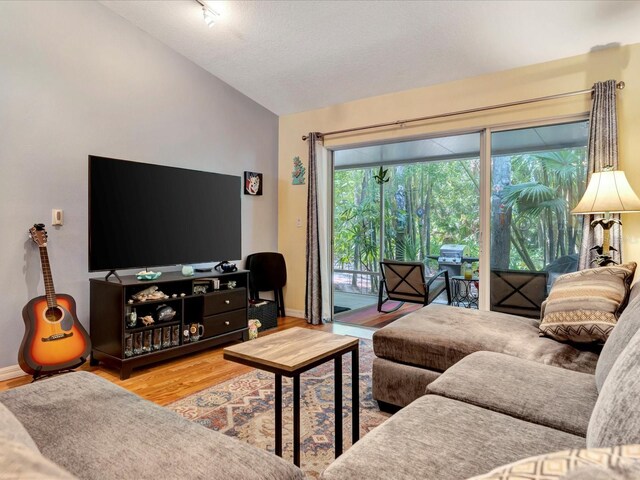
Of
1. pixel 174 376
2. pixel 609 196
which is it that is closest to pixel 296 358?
pixel 174 376

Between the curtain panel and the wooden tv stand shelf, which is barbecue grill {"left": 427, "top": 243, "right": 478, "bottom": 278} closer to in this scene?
the curtain panel

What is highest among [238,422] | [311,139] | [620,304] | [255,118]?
[255,118]

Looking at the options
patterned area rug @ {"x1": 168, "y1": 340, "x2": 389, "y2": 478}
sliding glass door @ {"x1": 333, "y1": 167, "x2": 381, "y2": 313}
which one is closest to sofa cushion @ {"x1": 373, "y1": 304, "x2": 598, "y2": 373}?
patterned area rug @ {"x1": 168, "y1": 340, "x2": 389, "y2": 478}

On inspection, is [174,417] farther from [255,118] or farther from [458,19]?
[255,118]

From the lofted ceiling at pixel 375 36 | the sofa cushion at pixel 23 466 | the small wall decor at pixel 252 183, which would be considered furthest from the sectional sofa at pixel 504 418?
the small wall decor at pixel 252 183

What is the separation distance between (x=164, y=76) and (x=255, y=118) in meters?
1.17

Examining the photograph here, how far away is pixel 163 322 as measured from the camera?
309cm

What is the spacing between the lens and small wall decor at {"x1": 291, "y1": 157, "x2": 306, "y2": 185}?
15.3 ft

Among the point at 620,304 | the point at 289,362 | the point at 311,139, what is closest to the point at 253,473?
the point at 289,362

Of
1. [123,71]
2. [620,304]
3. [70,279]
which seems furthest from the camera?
[123,71]

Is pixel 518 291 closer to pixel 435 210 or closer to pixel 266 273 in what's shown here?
pixel 435 210

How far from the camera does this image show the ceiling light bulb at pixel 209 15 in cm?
299

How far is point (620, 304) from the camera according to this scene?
185 centimetres

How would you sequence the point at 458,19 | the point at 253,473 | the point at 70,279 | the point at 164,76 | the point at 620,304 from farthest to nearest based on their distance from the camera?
the point at 164,76 < the point at 70,279 < the point at 458,19 < the point at 620,304 < the point at 253,473
